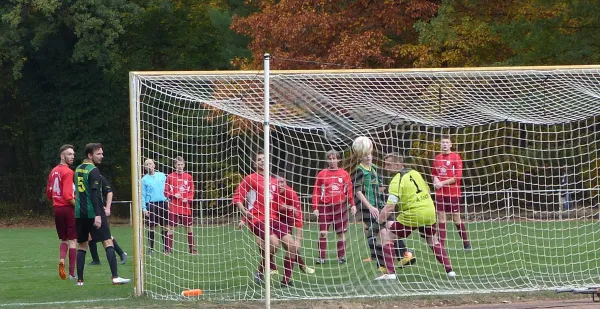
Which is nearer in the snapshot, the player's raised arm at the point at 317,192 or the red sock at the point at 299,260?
the red sock at the point at 299,260

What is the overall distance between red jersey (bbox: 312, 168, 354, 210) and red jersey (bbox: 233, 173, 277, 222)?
135 centimetres

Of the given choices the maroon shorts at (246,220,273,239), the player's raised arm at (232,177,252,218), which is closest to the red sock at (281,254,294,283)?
the maroon shorts at (246,220,273,239)

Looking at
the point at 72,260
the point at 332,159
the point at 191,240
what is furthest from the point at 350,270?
the point at 72,260

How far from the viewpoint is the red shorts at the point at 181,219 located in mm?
13141

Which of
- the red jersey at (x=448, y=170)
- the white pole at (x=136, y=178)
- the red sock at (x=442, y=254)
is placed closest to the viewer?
the white pole at (x=136, y=178)

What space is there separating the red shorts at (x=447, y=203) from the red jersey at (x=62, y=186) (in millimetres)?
4777

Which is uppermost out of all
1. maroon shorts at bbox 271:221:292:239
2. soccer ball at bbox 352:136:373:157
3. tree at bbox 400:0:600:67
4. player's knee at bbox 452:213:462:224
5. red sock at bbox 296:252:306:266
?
tree at bbox 400:0:600:67

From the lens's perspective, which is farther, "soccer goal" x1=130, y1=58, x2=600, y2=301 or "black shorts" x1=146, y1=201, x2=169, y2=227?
"black shorts" x1=146, y1=201, x2=169, y2=227

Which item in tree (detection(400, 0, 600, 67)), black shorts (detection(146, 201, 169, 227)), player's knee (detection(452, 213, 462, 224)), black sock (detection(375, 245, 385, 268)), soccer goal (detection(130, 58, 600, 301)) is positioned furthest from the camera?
tree (detection(400, 0, 600, 67))

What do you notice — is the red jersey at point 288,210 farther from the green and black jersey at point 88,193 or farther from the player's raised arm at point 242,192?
the green and black jersey at point 88,193

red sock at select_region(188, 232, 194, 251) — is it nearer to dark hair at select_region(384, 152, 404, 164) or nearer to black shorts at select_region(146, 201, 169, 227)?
black shorts at select_region(146, 201, 169, 227)

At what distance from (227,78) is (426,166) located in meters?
3.70

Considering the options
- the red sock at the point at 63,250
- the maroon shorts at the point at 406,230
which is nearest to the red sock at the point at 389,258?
the maroon shorts at the point at 406,230

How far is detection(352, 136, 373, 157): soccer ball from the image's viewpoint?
38.3 feet
